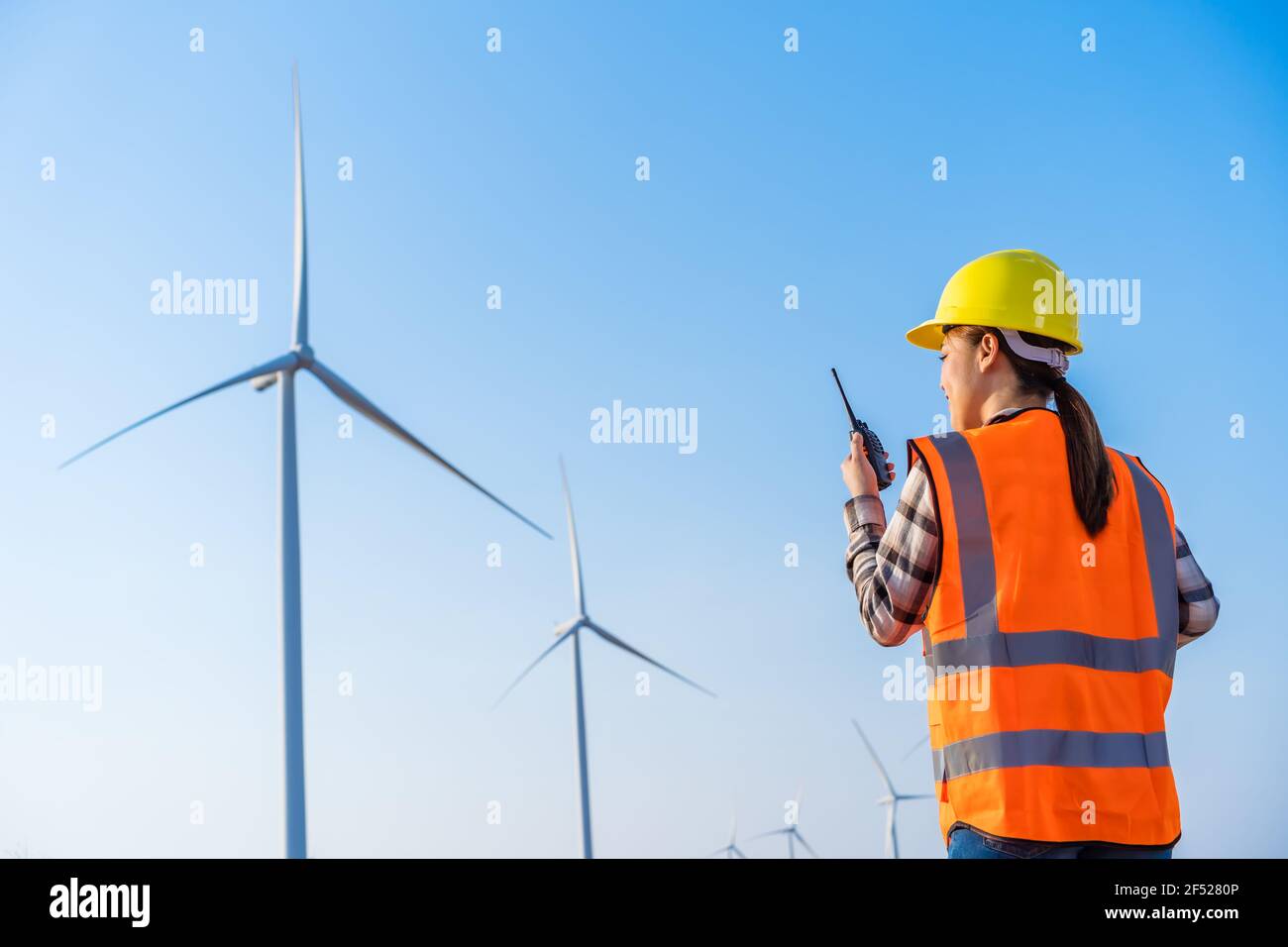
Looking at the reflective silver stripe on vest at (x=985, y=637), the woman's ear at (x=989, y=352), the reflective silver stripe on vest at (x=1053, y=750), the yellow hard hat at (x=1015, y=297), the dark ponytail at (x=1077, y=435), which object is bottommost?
the reflective silver stripe on vest at (x=1053, y=750)

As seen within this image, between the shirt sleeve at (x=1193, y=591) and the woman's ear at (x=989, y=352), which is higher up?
the woman's ear at (x=989, y=352)

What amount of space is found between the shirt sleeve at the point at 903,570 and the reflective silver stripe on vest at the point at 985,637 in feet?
0.34

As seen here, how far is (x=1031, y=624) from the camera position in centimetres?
400

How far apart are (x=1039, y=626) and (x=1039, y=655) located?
0.09 metres

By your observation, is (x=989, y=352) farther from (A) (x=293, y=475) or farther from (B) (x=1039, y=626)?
(A) (x=293, y=475)

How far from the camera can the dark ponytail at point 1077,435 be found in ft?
13.6

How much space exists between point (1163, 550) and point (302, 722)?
2438 cm

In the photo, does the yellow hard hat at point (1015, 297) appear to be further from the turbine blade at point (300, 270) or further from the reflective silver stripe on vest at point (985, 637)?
the turbine blade at point (300, 270)

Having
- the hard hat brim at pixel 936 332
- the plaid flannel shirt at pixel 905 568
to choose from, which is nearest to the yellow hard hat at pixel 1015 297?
the hard hat brim at pixel 936 332
